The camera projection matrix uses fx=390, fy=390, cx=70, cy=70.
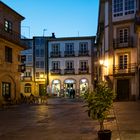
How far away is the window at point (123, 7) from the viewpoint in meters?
44.7

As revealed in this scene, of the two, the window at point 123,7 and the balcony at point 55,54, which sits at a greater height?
the window at point 123,7

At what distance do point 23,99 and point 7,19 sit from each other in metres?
9.50

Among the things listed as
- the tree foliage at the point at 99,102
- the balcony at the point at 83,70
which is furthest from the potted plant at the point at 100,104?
the balcony at the point at 83,70

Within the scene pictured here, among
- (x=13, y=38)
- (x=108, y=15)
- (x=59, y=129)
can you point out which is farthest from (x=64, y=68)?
(x=59, y=129)

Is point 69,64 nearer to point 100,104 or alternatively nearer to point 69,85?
point 69,85

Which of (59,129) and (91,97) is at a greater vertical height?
(91,97)

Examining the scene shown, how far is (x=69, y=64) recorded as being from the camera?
75.6 metres

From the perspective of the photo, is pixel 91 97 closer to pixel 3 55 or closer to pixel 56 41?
pixel 3 55

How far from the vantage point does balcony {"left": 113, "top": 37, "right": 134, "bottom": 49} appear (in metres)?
44.5

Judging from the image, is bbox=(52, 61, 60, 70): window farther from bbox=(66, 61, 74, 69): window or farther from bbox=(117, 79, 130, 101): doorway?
bbox=(117, 79, 130, 101): doorway

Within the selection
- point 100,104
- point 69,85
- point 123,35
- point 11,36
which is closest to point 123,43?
point 123,35

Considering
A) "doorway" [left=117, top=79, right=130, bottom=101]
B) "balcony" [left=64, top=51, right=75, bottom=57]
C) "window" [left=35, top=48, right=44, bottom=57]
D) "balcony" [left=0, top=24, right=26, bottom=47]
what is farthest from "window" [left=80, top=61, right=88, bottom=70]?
"balcony" [left=0, top=24, right=26, bottom=47]

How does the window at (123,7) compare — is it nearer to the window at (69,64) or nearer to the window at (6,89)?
the window at (6,89)

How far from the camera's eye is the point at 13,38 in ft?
132
